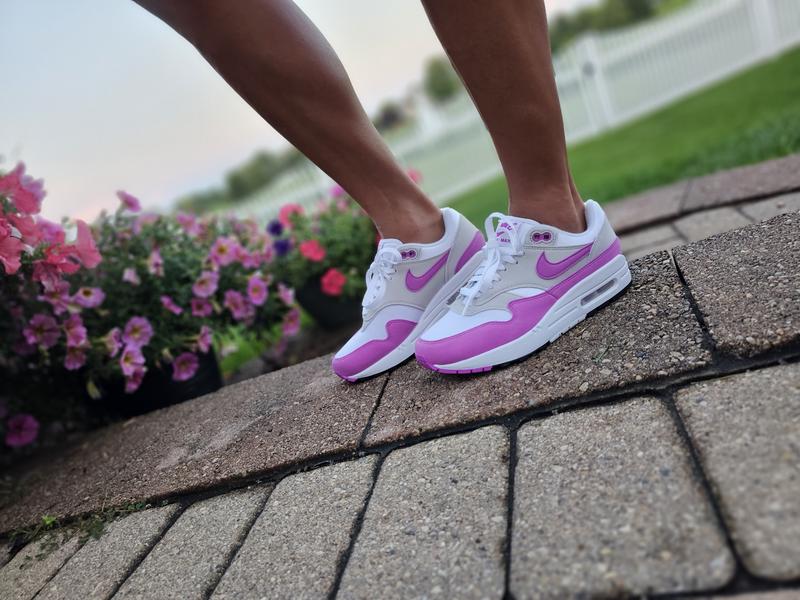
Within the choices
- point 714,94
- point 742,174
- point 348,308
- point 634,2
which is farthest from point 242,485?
point 634,2

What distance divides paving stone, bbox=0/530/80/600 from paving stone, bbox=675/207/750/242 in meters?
1.68

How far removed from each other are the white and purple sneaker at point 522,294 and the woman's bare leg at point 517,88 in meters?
0.05

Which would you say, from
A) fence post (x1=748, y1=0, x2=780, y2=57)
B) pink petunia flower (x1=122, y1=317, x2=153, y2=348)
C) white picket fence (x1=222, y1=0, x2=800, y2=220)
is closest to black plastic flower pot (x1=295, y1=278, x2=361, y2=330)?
pink petunia flower (x1=122, y1=317, x2=153, y2=348)

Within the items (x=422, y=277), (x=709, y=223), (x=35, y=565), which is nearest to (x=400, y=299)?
(x=422, y=277)

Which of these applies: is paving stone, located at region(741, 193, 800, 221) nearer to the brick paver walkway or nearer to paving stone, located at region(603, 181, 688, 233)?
paving stone, located at region(603, 181, 688, 233)

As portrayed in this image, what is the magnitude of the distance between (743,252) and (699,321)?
21cm

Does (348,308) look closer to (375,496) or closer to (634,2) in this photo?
(375,496)

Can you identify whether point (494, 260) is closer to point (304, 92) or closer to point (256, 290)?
point (304, 92)

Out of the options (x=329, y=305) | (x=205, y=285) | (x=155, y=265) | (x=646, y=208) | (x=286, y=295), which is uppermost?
(x=155, y=265)

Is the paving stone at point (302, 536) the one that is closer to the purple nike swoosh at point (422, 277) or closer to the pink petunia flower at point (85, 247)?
the purple nike swoosh at point (422, 277)

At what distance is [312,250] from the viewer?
214 cm

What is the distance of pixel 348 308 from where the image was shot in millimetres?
2236
